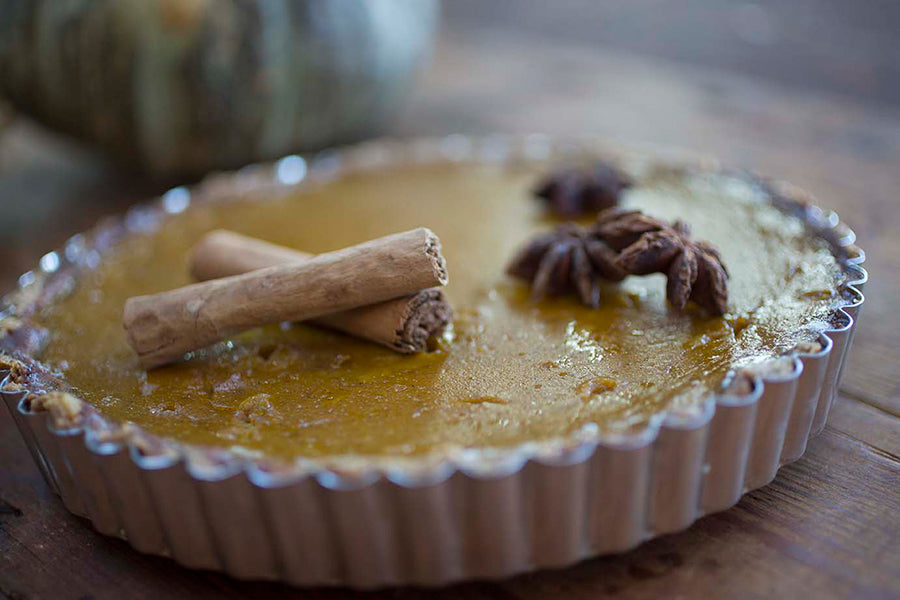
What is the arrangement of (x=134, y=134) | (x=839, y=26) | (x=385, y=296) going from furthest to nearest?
(x=839, y=26), (x=134, y=134), (x=385, y=296)

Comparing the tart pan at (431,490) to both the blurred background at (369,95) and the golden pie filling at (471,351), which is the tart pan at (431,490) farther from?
the blurred background at (369,95)

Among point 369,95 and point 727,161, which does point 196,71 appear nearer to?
point 369,95

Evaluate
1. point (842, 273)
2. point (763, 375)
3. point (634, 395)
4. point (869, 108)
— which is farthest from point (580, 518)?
point (869, 108)

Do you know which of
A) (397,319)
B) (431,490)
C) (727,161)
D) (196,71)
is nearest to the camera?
(431,490)

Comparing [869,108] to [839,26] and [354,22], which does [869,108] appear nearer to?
[839,26]

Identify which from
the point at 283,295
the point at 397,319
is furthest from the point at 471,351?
the point at 283,295

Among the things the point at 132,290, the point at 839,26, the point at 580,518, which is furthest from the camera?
the point at 839,26
